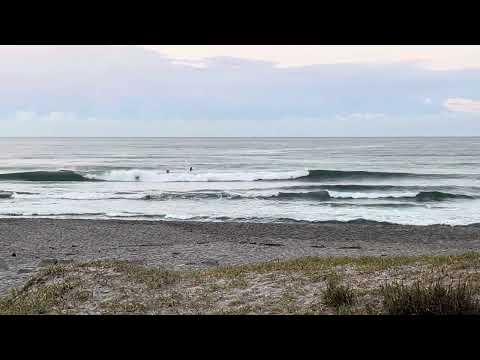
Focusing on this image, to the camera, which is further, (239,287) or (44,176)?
(44,176)

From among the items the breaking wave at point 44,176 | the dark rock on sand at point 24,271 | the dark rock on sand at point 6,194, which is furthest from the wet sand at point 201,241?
the breaking wave at point 44,176

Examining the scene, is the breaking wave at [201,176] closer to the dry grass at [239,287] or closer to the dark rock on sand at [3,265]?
the dark rock on sand at [3,265]

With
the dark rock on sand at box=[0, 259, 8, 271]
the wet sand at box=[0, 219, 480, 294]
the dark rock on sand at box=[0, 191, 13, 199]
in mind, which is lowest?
the wet sand at box=[0, 219, 480, 294]

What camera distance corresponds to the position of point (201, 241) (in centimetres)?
1983

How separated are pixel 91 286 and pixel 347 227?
1573 cm

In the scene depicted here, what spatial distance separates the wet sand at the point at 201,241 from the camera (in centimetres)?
1616

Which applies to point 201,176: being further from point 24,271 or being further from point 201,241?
point 24,271

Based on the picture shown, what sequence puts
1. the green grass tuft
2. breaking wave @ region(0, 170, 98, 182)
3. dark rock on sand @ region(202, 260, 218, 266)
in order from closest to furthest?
the green grass tuft < dark rock on sand @ region(202, 260, 218, 266) < breaking wave @ region(0, 170, 98, 182)

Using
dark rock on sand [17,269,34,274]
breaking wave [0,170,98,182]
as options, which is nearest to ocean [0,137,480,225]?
breaking wave [0,170,98,182]

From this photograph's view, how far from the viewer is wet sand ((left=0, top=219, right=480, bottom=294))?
1616 cm

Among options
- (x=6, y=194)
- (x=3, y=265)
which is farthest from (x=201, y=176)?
(x=3, y=265)

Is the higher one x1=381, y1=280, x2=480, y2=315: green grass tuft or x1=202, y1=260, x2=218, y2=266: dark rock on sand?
x1=381, y1=280, x2=480, y2=315: green grass tuft

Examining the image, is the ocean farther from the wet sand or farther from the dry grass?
the dry grass
